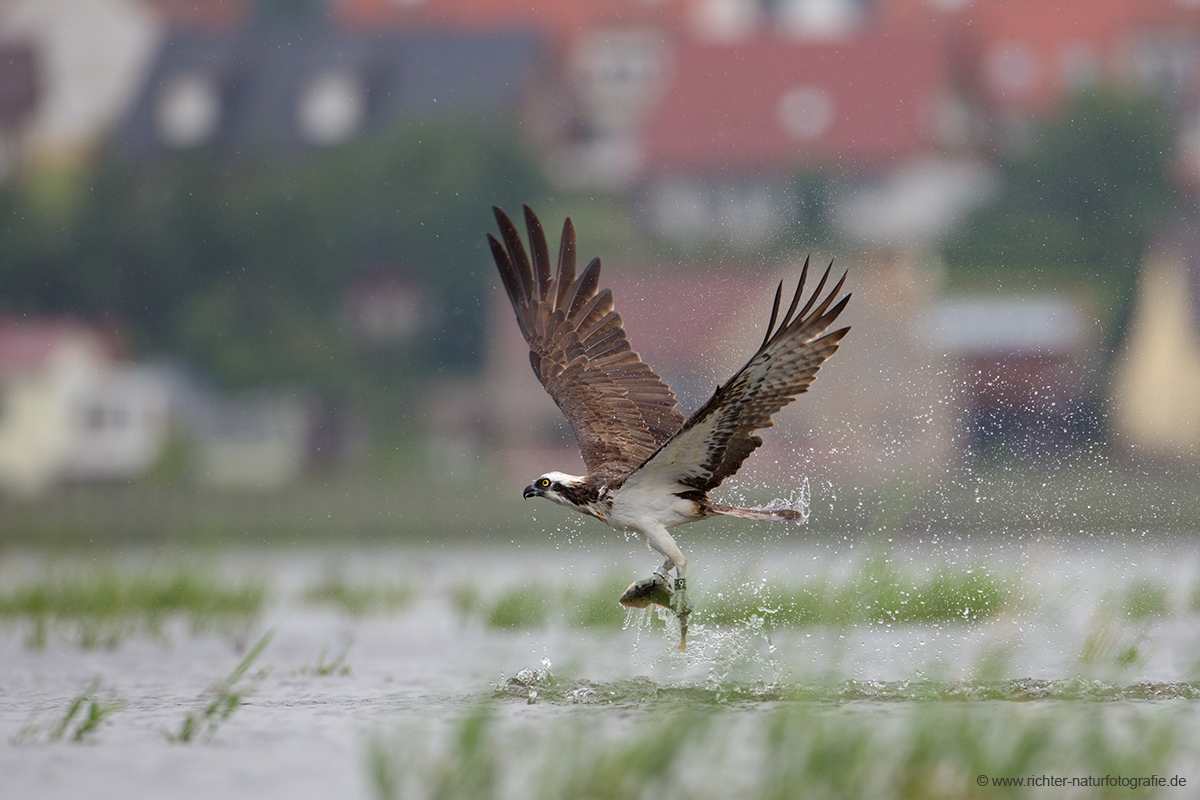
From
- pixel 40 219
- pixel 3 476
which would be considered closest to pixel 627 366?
pixel 3 476

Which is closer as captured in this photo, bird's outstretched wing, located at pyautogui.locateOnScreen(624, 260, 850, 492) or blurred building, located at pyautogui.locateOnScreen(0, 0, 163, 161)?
bird's outstretched wing, located at pyautogui.locateOnScreen(624, 260, 850, 492)

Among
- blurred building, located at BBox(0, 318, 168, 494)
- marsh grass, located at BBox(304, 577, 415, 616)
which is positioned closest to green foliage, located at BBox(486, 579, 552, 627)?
marsh grass, located at BBox(304, 577, 415, 616)

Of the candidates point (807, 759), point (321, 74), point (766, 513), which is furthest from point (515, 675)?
point (321, 74)

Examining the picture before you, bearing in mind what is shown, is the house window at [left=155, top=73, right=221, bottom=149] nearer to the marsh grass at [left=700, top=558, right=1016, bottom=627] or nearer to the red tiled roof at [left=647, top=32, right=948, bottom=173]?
the red tiled roof at [left=647, top=32, right=948, bottom=173]

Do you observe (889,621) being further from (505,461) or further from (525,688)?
(505,461)

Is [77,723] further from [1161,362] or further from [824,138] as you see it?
[824,138]

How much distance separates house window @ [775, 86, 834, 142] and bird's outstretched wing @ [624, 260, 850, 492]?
47.2 metres

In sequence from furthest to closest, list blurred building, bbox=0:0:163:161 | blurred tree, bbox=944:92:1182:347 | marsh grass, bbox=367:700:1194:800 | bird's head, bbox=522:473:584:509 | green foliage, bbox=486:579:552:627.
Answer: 1. blurred building, bbox=0:0:163:161
2. blurred tree, bbox=944:92:1182:347
3. green foliage, bbox=486:579:552:627
4. bird's head, bbox=522:473:584:509
5. marsh grass, bbox=367:700:1194:800

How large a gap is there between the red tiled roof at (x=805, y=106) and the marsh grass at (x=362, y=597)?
39.8 metres

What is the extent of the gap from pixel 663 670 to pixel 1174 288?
119 feet

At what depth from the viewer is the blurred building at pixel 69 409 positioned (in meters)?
42.7

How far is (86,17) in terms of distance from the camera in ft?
211

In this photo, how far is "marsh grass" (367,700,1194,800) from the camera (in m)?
6.99

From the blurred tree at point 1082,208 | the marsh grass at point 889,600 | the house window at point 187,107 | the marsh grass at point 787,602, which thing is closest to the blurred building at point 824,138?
the blurred tree at point 1082,208
